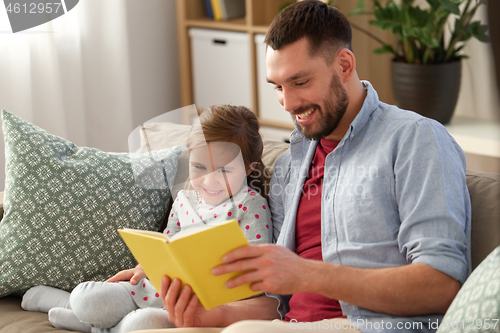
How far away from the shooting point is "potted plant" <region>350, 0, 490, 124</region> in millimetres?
2158

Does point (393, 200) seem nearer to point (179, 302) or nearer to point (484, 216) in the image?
point (484, 216)

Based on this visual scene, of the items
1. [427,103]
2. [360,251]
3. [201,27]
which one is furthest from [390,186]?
[201,27]

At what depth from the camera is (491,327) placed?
738mm

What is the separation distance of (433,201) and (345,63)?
0.38 meters

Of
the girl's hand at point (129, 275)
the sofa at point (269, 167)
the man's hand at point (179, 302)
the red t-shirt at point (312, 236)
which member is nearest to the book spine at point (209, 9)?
the sofa at point (269, 167)

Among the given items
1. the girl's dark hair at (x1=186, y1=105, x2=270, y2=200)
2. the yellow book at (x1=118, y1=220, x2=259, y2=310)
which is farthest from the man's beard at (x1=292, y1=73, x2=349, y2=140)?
the yellow book at (x1=118, y1=220, x2=259, y2=310)

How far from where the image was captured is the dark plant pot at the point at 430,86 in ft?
7.26

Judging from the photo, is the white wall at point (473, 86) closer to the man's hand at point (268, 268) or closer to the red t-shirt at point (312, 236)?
the red t-shirt at point (312, 236)

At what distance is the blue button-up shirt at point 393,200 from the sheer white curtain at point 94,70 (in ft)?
5.23

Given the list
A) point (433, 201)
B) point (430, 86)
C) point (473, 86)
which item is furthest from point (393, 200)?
point (473, 86)

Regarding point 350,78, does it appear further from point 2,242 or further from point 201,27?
point 201,27

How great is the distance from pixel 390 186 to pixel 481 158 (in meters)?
1.71

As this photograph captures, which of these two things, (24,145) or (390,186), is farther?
(24,145)

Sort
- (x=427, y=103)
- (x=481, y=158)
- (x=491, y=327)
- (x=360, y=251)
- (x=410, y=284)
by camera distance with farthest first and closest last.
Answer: (x=481, y=158)
(x=427, y=103)
(x=360, y=251)
(x=410, y=284)
(x=491, y=327)
